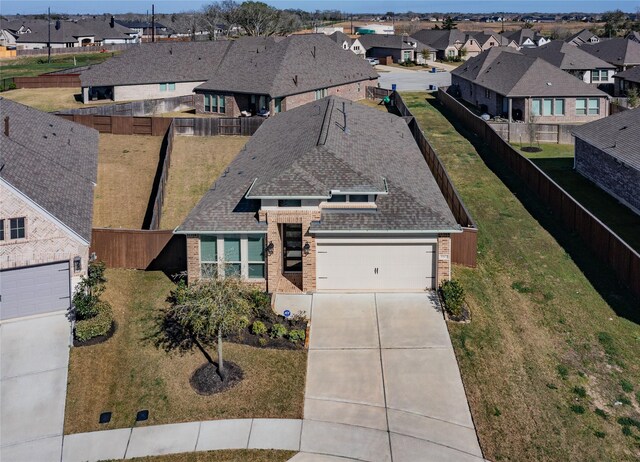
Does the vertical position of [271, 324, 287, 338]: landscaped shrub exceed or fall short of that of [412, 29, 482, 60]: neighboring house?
it falls short

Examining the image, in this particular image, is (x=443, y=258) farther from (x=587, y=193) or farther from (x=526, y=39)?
(x=526, y=39)

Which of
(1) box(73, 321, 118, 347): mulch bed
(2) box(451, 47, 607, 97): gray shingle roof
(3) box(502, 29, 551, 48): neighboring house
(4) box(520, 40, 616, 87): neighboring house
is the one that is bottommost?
(1) box(73, 321, 118, 347): mulch bed

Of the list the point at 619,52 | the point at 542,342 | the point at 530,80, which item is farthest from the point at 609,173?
the point at 619,52

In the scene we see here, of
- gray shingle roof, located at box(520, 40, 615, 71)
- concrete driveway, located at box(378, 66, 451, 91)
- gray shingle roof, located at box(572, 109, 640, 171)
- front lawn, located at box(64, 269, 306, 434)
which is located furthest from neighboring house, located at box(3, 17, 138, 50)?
front lawn, located at box(64, 269, 306, 434)

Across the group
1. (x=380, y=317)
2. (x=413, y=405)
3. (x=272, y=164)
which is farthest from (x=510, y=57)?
(x=413, y=405)

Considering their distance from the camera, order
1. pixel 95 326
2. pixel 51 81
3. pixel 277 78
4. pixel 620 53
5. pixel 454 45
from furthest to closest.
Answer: pixel 454 45
pixel 620 53
pixel 51 81
pixel 277 78
pixel 95 326

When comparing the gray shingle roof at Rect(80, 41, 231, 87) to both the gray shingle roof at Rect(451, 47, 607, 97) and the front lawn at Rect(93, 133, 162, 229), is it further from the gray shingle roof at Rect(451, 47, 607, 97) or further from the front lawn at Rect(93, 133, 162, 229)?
the gray shingle roof at Rect(451, 47, 607, 97)
